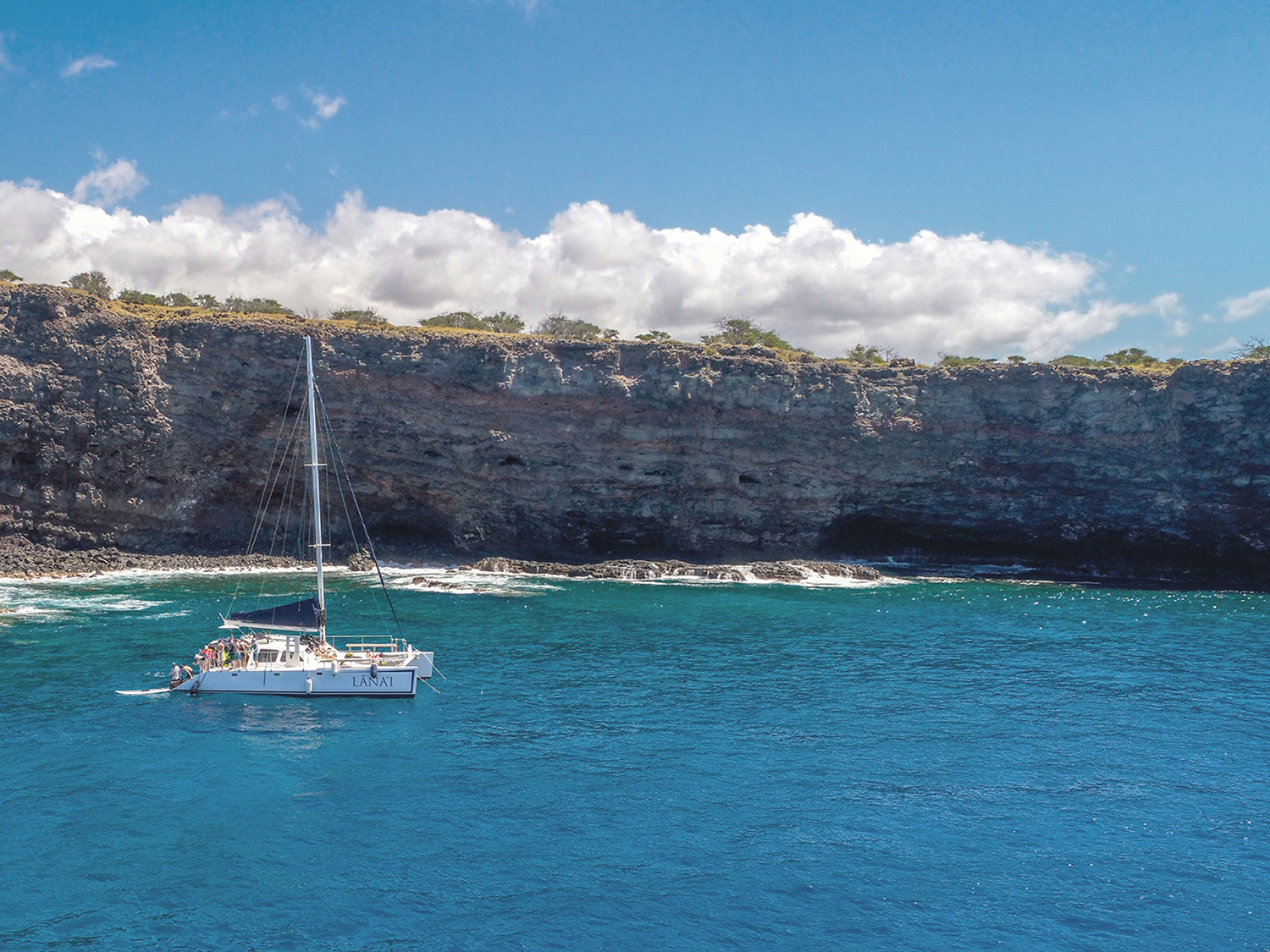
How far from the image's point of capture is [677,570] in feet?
201

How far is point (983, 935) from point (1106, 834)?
612cm

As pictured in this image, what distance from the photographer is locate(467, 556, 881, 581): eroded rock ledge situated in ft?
197

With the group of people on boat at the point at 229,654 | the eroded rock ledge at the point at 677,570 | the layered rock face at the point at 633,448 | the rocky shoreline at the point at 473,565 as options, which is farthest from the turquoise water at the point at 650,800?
the layered rock face at the point at 633,448

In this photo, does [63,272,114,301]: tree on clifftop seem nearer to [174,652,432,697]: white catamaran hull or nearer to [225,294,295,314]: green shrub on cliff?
[225,294,295,314]: green shrub on cliff

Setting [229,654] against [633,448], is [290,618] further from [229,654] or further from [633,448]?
[633,448]

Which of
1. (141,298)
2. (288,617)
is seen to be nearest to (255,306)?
(141,298)

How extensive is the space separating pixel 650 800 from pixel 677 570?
3931cm

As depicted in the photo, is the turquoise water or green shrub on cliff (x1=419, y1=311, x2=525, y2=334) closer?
the turquoise water

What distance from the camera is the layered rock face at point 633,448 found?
58531mm

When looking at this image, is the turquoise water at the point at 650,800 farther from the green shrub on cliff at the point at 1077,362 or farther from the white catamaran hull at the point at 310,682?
the green shrub on cliff at the point at 1077,362

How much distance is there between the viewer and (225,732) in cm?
2711

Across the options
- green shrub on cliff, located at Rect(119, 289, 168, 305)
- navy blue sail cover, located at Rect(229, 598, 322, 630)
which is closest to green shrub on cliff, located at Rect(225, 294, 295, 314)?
green shrub on cliff, located at Rect(119, 289, 168, 305)

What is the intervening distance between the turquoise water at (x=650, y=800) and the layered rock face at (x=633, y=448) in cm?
2150

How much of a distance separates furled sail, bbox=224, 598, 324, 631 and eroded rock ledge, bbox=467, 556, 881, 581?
27.6m
